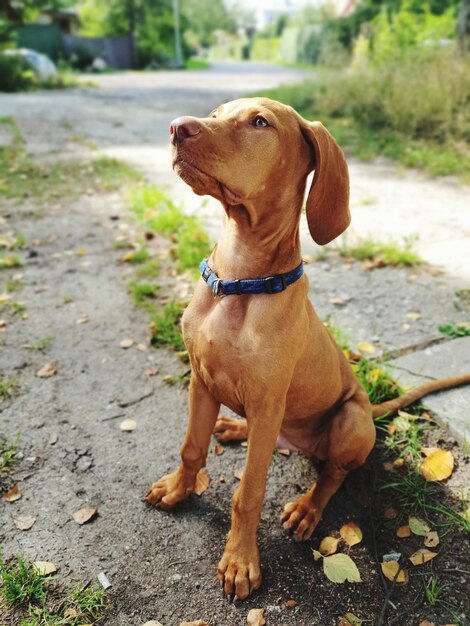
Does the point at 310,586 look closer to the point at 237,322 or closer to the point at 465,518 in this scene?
the point at 465,518

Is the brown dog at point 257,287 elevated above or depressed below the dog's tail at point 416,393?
above

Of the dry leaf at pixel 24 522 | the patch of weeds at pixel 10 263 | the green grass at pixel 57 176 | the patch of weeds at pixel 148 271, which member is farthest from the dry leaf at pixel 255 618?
the green grass at pixel 57 176

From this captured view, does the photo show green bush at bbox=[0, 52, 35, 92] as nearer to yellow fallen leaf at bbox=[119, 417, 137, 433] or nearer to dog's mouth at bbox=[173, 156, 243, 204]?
yellow fallen leaf at bbox=[119, 417, 137, 433]

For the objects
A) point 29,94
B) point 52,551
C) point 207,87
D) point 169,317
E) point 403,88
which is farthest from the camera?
point 207,87

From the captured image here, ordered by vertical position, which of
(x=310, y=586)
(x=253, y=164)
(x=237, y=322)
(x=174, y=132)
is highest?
(x=174, y=132)

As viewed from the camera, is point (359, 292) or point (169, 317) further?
point (359, 292)

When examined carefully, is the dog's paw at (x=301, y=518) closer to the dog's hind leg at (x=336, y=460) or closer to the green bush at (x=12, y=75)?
the dog's hind leg at (x=336, y=460)

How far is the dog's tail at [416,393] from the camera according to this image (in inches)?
104

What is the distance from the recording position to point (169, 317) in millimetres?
3742

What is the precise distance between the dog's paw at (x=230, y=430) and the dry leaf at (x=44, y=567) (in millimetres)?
1040

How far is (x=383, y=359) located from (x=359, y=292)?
3.33 ft

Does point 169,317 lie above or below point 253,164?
below

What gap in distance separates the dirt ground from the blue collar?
1109 millimetres

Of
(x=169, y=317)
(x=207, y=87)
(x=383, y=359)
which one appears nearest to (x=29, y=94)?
(x=207, y=87)
